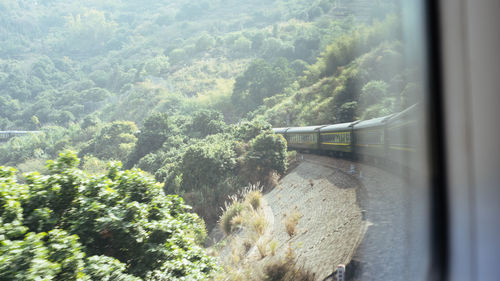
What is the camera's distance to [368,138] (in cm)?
470

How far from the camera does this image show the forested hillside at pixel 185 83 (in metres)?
7.81

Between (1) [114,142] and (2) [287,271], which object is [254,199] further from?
(1) [114,142]

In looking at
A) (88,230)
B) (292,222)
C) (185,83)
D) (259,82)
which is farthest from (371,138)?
(185,83)

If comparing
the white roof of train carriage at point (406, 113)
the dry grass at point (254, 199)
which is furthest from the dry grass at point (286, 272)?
the dry grass at point (254, 199)

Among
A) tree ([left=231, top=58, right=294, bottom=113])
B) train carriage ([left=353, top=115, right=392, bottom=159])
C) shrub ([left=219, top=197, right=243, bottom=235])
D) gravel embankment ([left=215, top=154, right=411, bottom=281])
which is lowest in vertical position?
shrub ([left=219, top=197, right=243, bottom=235])

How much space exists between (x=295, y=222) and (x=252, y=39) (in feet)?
34.3

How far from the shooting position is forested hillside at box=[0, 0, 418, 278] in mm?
7812

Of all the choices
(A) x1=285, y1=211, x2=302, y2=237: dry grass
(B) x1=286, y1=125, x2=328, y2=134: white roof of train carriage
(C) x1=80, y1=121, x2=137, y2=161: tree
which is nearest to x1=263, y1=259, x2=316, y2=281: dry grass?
(A) x1=285, y1=211, x2=302, y2=237: dry grass

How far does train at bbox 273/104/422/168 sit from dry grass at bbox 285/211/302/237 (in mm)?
1563

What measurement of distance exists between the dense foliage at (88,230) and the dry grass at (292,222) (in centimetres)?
142

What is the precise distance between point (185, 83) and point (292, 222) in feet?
35.3

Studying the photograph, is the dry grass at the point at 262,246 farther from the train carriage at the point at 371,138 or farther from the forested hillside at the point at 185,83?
the train carriage at the point at 371,138

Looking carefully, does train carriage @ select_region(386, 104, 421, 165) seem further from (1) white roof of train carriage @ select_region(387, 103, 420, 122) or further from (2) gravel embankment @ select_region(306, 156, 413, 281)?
(2) gravel embankment @ select_region(306, 156, 413, 281)

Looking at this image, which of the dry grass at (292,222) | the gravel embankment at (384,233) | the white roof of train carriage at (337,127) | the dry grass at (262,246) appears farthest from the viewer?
the white roof of train carriage at (337,127)
